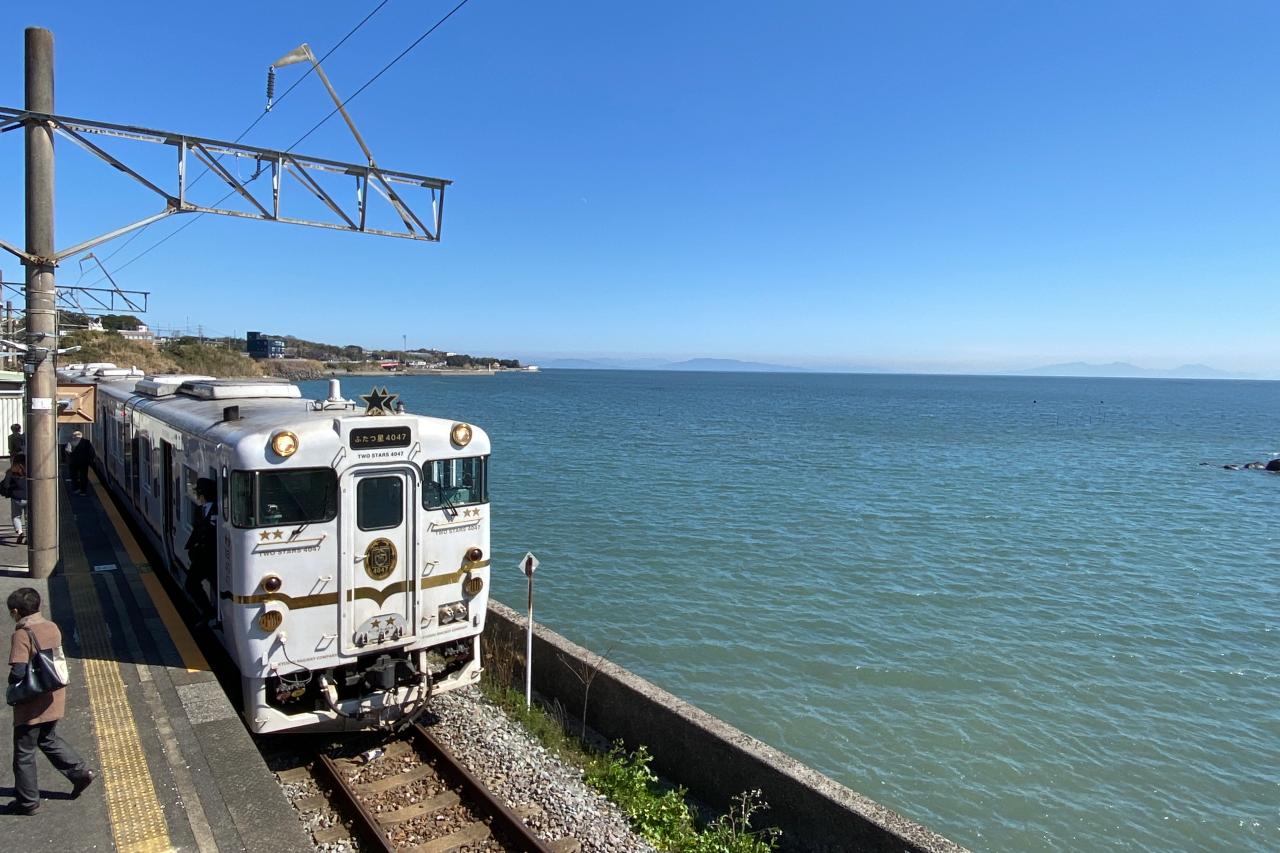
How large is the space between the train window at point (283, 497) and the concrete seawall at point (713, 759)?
146 inches

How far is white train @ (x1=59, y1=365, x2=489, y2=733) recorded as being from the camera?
6754 mm

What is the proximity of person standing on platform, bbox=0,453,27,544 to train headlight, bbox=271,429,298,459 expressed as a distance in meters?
7.31

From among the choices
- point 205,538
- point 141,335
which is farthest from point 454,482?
point 141,335

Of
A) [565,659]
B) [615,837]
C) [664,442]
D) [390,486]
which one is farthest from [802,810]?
[664,442]

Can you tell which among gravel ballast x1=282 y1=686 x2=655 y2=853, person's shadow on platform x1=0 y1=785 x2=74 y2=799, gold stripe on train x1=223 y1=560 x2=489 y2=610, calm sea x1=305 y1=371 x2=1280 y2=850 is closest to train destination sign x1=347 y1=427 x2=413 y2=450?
gold stripe on train x1=223 y1=560 x2=489 y2=610

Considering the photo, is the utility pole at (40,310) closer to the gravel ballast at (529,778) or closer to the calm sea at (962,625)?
the gravel ballast at (529,778)

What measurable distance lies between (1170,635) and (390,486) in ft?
50.2

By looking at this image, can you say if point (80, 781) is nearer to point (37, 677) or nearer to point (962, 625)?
point (37, 677)

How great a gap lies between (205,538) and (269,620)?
1.29 meters

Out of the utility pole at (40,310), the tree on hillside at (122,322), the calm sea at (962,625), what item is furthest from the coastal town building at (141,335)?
the utility pole at (40,310)

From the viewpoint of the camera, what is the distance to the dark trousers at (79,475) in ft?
52.9

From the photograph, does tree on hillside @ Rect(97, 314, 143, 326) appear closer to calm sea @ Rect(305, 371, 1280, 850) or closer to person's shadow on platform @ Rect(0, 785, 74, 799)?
calm sea @ Rect(305, 371, 1280, 850)

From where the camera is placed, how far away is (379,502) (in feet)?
24.2

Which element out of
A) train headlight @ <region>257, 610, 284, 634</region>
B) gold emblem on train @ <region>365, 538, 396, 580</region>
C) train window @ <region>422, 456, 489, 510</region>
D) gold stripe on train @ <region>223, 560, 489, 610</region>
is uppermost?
train window @ <region>422, 456, 489, 510</region>
